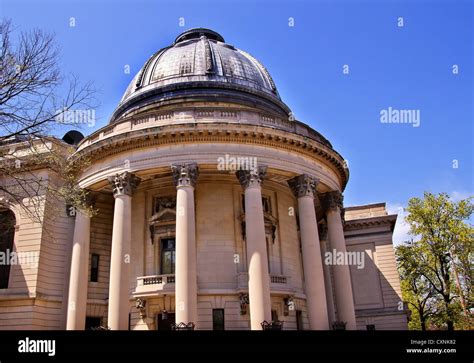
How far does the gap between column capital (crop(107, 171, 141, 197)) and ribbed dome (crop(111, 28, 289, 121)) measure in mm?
10312

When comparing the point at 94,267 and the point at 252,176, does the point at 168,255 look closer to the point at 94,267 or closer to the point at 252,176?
the point at 94,267

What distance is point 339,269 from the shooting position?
92.3 feet

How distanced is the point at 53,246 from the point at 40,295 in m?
3.24

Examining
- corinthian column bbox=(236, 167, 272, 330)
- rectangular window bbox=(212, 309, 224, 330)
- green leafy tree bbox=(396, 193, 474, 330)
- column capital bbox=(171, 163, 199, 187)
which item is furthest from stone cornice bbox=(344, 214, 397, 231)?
column capital bbox=(171, 163, 199, 187)

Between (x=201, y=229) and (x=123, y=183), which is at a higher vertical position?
(x=123, y=183)

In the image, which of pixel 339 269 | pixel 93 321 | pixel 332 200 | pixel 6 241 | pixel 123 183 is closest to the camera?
pixel 123 183

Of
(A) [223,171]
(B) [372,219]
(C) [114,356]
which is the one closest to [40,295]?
(A) [223,171]

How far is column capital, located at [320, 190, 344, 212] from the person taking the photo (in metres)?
29.6

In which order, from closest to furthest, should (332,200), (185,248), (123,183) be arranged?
1. (185,248)
2. (123,183)
3. (332,200)

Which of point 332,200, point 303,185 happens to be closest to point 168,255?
point 303,185

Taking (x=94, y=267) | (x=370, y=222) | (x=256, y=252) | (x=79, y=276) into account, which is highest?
(x=370, y=222)

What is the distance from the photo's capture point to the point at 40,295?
2591 centimetres

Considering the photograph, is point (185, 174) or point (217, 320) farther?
point (217, 320)

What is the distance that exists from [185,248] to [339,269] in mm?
11086
